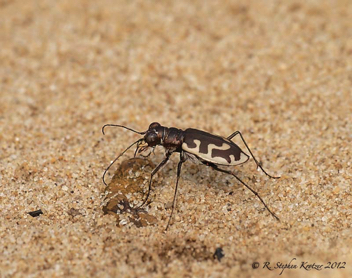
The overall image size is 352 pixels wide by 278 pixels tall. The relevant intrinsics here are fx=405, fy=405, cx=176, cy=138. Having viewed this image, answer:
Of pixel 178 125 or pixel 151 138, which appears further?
pixel 178 125

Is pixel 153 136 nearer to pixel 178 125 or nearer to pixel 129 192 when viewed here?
pixel 129 192

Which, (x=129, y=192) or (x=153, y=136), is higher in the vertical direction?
(x=153, y=136)

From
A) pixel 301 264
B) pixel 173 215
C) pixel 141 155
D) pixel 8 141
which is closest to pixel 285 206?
pixel 301 264

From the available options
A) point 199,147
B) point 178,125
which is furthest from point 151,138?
point 178,125

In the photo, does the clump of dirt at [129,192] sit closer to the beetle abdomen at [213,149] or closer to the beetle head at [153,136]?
the beetle head at [153,136]

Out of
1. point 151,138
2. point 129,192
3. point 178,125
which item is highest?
point 178,125

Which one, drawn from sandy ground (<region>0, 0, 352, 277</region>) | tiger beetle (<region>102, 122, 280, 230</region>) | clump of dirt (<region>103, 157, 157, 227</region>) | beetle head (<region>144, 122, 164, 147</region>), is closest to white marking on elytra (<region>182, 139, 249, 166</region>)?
tiger beetle (<region>102, 122, 280, 230</region>)

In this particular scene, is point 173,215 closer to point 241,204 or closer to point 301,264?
point 241,204

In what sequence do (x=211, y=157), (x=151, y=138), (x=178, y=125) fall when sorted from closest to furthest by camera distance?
1. (x=211, y=157)
2. (x=151, y=138)
3. (x=178, y=125)

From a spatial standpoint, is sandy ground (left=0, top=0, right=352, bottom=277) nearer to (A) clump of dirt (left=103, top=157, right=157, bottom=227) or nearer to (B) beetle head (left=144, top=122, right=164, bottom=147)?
(A) clump of dirt (left=103, top=157, right=157, bottom=227)
